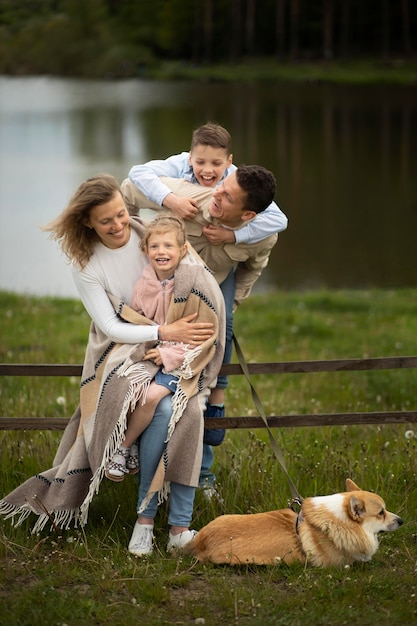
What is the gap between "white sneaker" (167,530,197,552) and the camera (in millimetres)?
4484

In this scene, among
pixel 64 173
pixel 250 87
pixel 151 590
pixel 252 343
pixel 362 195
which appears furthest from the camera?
pixel 250 87

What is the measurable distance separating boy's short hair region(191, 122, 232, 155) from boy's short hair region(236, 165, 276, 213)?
1.02 ft

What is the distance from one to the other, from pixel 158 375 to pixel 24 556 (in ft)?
3.64

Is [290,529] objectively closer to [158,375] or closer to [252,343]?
[158,375]

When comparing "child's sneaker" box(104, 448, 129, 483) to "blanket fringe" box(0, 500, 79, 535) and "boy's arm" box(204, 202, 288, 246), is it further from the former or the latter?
"boy's arm" box(204, 202, 288, 246)

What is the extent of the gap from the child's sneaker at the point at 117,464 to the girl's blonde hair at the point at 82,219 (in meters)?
0.93

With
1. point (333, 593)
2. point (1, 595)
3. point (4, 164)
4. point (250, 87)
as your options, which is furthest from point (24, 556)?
point (250, 87)

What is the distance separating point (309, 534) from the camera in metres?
4.30

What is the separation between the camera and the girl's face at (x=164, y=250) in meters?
4.38

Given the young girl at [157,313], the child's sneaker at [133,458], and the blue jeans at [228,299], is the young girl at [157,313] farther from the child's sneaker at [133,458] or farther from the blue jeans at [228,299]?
the blue jeans at [228,299]

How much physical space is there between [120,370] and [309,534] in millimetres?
1191

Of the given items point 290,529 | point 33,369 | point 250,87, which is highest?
point 33,369

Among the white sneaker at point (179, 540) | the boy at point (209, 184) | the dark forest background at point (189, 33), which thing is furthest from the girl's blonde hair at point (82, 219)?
the dark forest background at point (189, 33)

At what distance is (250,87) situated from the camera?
47188mm
